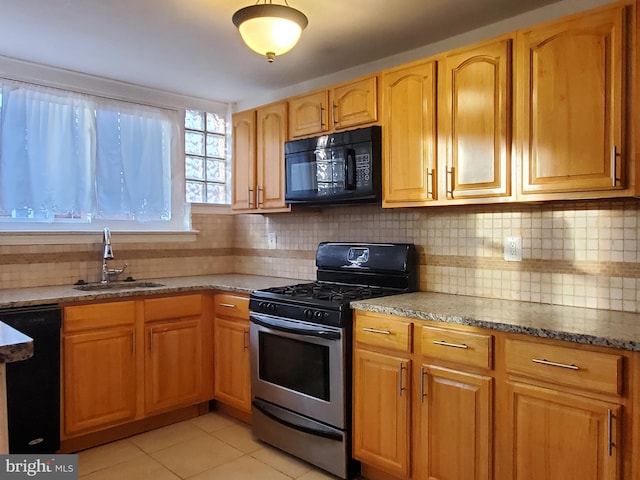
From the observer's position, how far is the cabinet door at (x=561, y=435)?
164cm

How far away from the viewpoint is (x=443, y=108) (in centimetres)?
241

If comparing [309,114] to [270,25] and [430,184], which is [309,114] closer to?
[430,184]

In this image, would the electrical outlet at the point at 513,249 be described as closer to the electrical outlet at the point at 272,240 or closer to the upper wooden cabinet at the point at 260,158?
the upper wooden cabinet at the point at 260,158

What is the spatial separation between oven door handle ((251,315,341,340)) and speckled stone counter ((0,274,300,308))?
0.80 ft

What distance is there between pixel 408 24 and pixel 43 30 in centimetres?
192

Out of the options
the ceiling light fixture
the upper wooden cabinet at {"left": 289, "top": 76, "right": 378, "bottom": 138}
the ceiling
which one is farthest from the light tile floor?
the ceiling

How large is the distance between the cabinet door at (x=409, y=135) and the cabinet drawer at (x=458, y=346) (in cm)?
71

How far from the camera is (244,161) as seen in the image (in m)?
3.57

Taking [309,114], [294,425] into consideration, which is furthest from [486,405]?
[309,114]

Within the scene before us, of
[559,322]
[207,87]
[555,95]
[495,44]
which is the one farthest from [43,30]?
[559,322]

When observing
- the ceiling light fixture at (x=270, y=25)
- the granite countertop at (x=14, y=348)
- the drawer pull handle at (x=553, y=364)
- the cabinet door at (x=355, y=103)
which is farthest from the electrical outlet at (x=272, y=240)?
the granite countertop at (x=14, y=348)

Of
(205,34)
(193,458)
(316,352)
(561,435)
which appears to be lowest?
(193,458)

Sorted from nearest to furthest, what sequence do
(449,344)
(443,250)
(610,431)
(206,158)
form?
(610,431), (449,344), (443,250), (206,158)

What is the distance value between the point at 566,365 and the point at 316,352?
1217 millimetres
